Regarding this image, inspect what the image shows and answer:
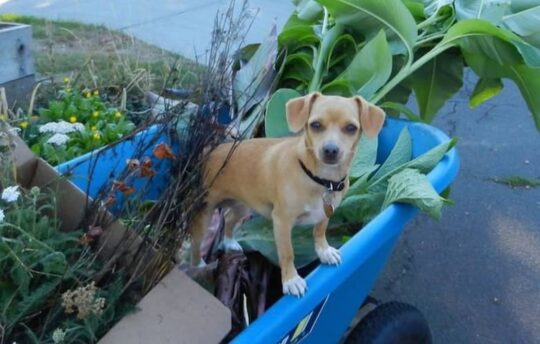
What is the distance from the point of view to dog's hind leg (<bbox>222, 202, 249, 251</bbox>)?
172cm

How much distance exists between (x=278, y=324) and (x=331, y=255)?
0.87 feet

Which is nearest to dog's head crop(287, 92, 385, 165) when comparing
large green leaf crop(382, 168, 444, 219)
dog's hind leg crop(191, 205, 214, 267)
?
large green leaf crop(382, 168, 444, 219)

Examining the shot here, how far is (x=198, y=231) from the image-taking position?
61.9 inches

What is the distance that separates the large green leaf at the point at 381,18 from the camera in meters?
2.10

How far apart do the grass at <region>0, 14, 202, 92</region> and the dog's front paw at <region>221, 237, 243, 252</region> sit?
1.10 meters

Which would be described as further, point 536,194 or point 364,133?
point 536,194

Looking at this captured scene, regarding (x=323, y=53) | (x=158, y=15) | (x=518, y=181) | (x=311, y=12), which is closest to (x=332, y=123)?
(x=323, y=53)

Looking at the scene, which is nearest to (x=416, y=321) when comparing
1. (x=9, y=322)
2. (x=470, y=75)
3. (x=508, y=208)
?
(x=9, y=322)

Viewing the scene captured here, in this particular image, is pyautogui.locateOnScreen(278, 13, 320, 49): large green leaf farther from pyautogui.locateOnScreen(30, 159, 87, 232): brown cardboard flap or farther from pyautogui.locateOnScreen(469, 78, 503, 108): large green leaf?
pyautogui.locateOnScreen(30, 159, 87, 232): brown cardboard flap

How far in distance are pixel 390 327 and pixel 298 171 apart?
0.61 m

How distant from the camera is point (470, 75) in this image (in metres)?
5.85

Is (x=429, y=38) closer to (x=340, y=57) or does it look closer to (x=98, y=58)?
(x=340, y=57)

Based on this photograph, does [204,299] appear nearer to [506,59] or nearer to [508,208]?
[506,59]

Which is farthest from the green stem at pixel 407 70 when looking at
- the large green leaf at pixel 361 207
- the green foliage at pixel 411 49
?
the large green leaf at pixel 361 207
